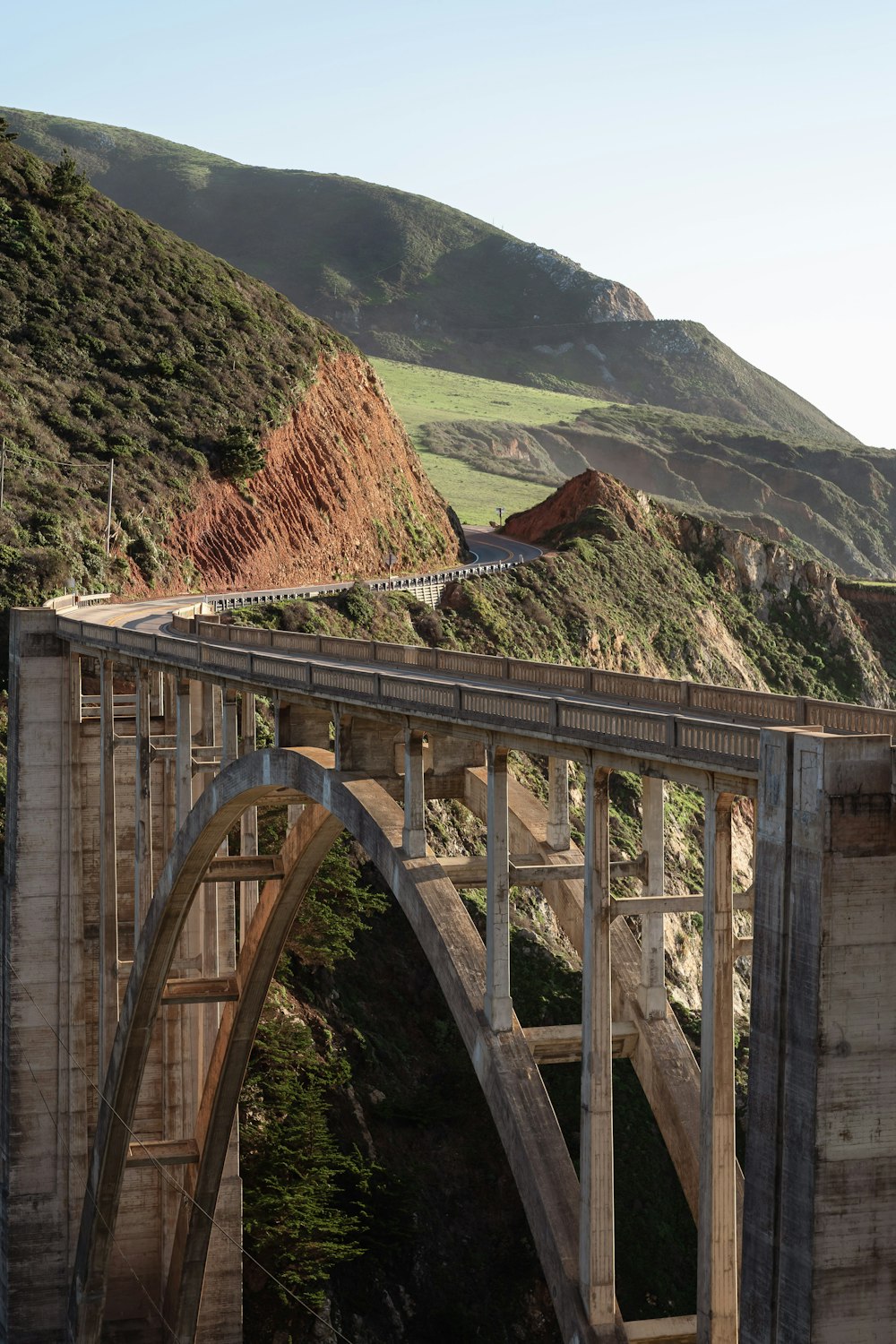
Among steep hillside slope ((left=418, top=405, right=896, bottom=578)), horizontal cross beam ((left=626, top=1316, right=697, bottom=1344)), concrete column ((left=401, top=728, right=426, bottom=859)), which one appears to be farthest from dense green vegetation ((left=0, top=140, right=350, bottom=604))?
steep hillside slope ((left=418, top=405, right=896, bottom=578))

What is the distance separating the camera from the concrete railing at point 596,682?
13304mm

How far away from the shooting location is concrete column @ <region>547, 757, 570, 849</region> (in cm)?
1589

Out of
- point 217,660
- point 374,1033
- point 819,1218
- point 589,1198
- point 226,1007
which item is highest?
point 217,660

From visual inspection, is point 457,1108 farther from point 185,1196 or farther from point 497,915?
point 497,915

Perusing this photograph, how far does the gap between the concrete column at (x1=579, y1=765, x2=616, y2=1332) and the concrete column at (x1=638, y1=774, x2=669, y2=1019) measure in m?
0.76

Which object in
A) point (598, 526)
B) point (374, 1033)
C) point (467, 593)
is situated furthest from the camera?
point (598, 526)

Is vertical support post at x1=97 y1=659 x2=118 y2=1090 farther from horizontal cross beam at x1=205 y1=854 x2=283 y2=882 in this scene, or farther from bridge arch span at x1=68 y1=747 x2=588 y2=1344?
horizontal cross beam at x1=205 y1=854 x2=283 y2=882

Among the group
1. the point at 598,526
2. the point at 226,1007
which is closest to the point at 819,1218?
the point at 226,1007

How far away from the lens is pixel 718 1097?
11211 mm

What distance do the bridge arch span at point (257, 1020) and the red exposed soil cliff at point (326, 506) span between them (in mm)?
33650

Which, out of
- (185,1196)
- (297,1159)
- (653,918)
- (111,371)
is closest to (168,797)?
(185,1196)

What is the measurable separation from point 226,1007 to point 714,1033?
18.4m

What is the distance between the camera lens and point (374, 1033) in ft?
136

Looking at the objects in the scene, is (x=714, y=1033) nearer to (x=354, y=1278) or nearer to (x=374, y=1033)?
(x=354, y=1278)
